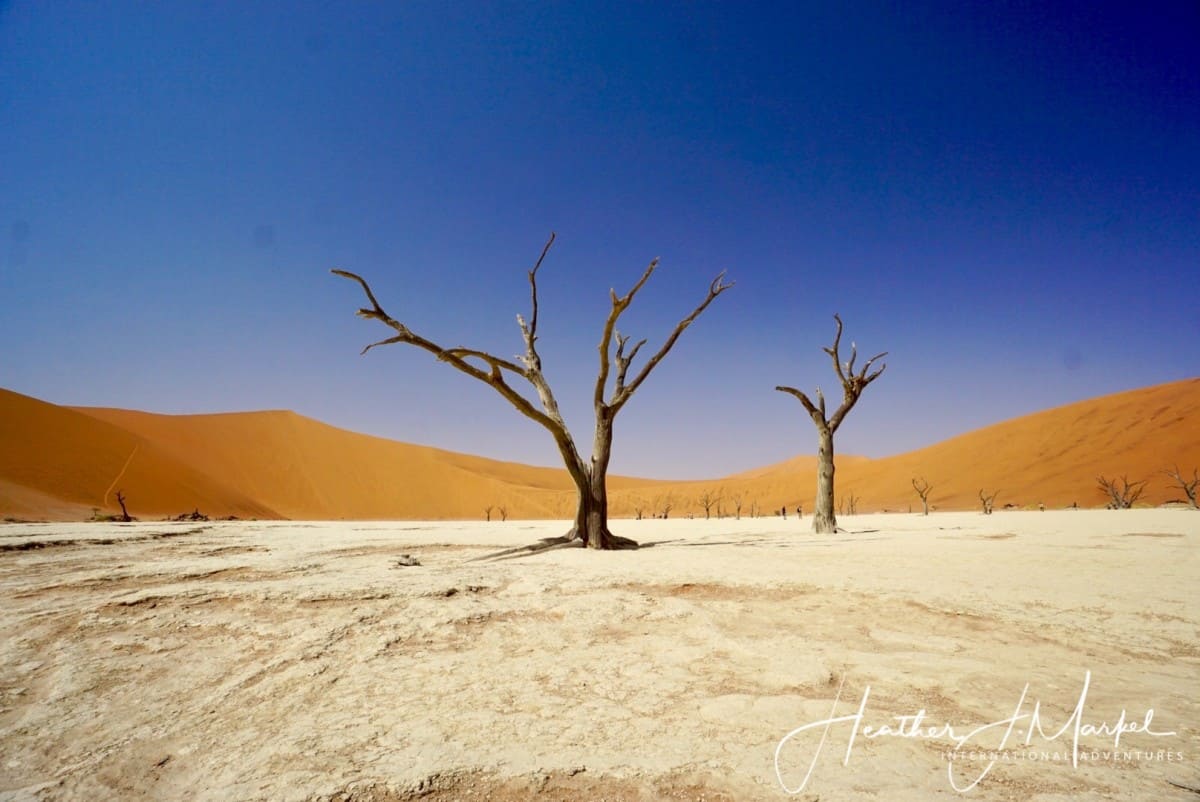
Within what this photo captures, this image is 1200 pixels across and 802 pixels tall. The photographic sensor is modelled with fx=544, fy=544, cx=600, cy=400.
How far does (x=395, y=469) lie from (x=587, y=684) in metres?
55.5

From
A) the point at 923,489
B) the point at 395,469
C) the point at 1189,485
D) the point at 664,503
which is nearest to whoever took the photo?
the point at 1189,485

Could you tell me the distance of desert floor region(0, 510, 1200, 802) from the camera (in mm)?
2232

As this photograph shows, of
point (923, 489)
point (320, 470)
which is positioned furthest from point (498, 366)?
point (320, 470)

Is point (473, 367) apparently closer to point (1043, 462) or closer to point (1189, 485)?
point (1189, 485)

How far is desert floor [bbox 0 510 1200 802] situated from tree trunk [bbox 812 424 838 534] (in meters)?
7.91

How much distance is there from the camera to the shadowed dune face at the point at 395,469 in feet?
97.9

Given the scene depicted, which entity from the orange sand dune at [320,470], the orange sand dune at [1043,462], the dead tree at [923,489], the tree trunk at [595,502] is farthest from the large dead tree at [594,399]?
the orange sand dune at [320,470]

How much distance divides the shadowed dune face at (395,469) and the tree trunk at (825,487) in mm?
26203

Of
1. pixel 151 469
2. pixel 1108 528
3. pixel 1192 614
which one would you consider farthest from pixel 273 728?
pixel 151 469

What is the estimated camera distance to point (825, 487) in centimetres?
1434

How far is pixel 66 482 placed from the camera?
27516mm

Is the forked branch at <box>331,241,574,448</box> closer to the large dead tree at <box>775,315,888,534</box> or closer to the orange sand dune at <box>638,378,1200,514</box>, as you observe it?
the large dead tree at <box>775,315,888,534</box>

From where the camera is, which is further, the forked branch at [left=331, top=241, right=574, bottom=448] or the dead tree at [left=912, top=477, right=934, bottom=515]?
the dead tree at [left=912, top=477, right=934, bottom=515]

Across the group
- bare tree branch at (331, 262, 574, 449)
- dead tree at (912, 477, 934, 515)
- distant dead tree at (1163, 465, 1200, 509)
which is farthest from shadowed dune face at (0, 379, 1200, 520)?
bare tree branch at (331, 262, 574, 449)
